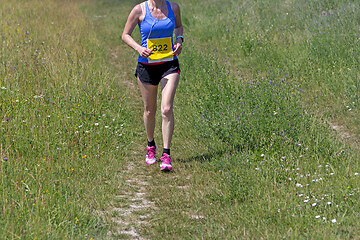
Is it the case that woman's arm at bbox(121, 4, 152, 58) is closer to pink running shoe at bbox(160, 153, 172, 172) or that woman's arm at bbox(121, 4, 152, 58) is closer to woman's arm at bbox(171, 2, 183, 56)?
woman's arm at bbox(171, 2, 183, 56)

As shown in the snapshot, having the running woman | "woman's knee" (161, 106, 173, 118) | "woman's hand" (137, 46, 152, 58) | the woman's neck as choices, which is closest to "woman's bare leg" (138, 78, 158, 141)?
the running woman

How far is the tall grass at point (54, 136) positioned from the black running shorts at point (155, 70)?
3.91 feet

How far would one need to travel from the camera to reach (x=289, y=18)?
11719 mm

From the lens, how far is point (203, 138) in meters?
6.59

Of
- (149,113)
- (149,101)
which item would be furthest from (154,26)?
(149,113)

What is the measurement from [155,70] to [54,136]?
1.62m

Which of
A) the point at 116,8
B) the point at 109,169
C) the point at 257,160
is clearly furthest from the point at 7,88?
the point at 116,8

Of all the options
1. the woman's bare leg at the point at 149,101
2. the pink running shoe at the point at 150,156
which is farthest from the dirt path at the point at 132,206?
the woman's bare leg at the point at 149,101

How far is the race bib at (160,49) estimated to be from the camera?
5477mm

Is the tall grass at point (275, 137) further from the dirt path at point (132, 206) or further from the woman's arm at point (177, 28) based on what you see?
the woman's arm at point (177, 28)

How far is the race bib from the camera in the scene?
5.48m

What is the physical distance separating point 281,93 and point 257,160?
1425 millimetres

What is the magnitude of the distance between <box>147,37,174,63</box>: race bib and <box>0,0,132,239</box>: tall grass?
4.89 ft

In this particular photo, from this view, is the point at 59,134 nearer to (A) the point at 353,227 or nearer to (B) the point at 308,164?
(B) the point at 308,164
